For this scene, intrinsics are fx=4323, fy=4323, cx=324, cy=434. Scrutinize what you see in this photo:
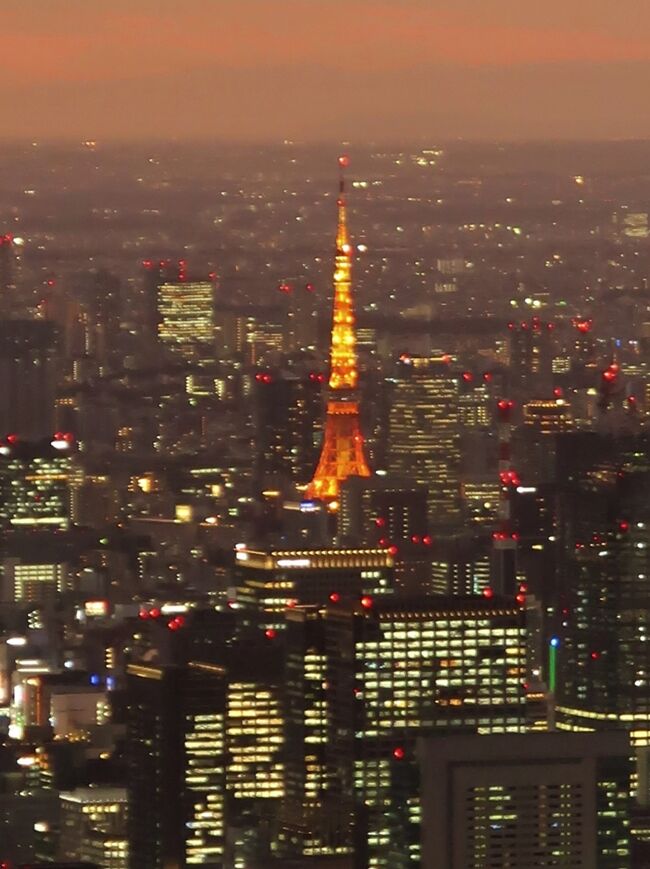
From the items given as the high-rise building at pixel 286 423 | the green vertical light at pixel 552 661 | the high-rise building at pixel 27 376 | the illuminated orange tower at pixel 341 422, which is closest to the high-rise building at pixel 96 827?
the green vertical light at pixel 552 661

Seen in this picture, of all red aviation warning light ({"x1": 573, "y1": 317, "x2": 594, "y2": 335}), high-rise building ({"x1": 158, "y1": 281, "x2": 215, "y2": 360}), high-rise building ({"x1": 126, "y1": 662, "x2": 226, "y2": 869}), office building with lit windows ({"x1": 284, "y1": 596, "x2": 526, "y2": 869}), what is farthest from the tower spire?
high-rise building ({"x1": 126, "y1": 662, "x2": 226, "y2": 869})

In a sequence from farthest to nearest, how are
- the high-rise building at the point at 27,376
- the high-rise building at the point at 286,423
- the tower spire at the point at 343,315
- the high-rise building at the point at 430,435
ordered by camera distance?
the high-rise building at the point at 286,423
the high-rise building at the point at 430,435
the high-rise building at the point at 27,376
the tower spire at the point at 343,315

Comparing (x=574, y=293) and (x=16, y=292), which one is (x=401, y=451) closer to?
(x=16, y=292)

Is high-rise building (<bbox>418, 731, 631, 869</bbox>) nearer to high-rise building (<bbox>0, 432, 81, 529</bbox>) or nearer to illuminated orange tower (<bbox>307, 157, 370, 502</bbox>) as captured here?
illuminated orange tower (<bbox>307, 157, 370, 502</bbox>)

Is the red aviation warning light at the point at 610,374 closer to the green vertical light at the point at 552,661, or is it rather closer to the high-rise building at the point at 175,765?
the green vertical light at the point at 552,661

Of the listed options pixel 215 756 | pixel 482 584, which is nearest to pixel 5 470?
pixel 482 584

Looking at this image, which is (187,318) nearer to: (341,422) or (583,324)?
(341,422)

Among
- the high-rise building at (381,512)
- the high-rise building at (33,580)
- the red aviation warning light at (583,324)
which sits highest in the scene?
the red aviation warning light at (583,324)

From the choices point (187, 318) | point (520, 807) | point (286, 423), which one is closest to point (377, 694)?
point (520, 807)
